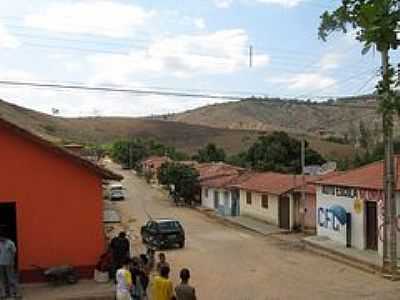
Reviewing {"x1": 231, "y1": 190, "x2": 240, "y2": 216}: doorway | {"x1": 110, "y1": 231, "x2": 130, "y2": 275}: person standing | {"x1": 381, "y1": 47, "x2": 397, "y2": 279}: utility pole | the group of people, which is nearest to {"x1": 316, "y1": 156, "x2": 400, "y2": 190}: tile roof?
{"x1": 381, "y1": 47, "x2": 397, "y2": 279}: utility pole

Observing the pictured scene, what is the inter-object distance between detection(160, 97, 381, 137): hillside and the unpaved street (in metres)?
85.3

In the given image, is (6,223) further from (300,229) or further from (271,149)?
(271,149)

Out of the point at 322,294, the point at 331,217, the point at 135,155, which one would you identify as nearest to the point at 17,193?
the point at 322,294

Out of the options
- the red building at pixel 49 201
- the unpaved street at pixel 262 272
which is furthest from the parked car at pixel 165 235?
the red building at pixel 49 201

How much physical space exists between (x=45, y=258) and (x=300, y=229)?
69.4ft

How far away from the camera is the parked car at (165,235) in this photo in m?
30.5

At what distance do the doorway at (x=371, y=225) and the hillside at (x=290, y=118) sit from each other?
88733 mm

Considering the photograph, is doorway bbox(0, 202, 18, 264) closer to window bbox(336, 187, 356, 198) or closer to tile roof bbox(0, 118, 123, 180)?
tile roof bbox(0, 118, 123, 180)

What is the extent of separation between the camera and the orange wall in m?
17.6

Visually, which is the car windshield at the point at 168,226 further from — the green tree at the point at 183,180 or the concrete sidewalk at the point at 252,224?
the green tree at the point at 183,180

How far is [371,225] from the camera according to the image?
2638cm

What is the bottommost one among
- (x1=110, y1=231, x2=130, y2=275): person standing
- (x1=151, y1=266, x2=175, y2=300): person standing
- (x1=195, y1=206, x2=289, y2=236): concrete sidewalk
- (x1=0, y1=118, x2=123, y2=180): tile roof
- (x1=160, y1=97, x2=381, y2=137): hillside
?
(x1=195, y1=206, x2=289, y2=236): concrete sidewalk

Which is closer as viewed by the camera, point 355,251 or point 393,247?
point 393,247

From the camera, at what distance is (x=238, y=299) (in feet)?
59.2
